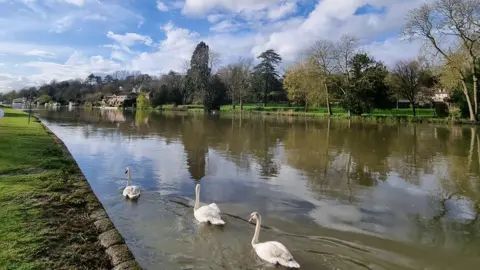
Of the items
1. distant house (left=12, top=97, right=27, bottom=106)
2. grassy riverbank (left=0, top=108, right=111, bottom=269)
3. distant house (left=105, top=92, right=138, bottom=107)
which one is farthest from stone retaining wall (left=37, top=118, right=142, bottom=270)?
distant house (left=12, top=97, right=27, bottom=106)

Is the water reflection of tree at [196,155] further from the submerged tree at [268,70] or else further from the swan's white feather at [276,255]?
the submerged tree at [268,70]

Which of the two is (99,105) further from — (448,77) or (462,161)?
(462,161)

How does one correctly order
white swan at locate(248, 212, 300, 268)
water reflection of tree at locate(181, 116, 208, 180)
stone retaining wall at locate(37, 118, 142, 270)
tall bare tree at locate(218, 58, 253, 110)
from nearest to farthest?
stone retaining wall at locate(37, 118, 142, 270)
white swan at locate(248, 212, 300, 268)
water reflection of tree at locate(181, 116, 208, 180)
tall bare tree at locate(218, 58, 253, 110)

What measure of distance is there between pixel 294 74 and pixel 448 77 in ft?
97.4

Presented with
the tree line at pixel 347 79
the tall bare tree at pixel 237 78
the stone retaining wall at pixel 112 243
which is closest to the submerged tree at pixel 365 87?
the tree line at pixel 347 79

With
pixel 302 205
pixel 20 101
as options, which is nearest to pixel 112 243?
pixel 302 205

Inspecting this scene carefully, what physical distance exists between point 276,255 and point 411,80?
175 ft

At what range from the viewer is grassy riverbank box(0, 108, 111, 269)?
15.7 ft

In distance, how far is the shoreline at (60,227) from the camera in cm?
480

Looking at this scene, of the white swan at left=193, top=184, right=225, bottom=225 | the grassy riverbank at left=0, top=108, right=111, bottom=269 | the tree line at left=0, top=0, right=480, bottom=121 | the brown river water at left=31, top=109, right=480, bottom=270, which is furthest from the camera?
the tree line at left=0, top=0, right=480, bottom=121

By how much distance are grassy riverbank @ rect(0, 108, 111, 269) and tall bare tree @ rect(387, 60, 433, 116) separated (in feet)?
169

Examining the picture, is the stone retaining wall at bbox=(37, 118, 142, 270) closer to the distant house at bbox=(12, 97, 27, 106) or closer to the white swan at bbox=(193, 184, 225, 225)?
the white swan at bbox=(193, 184, 225, 225)

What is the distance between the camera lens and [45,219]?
609 centimetres

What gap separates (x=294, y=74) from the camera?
64.9 meters
